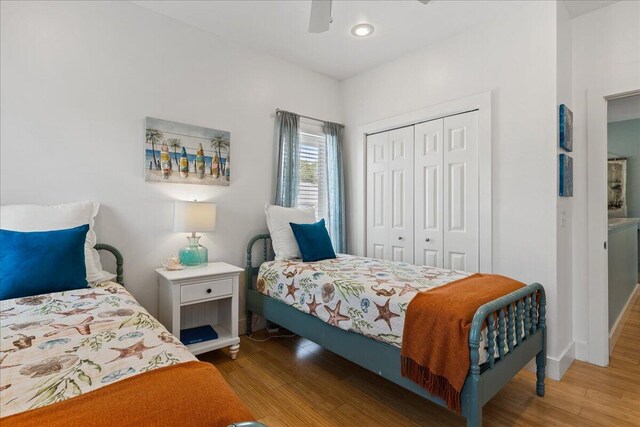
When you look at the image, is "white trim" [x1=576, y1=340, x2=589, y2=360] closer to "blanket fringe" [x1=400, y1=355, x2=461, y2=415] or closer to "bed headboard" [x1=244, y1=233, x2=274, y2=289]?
"blanket fringe" [x1=400, y1=355, x2=461, y2=415]

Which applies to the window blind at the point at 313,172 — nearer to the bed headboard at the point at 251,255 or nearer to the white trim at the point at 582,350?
the bed headboard at the point at 251,255

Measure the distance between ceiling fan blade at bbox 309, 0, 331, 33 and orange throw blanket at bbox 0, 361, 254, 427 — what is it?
1959mm

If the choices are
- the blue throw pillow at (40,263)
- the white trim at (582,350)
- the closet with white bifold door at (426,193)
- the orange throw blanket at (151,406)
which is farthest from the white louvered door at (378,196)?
the orange throw blanket at (151,406)

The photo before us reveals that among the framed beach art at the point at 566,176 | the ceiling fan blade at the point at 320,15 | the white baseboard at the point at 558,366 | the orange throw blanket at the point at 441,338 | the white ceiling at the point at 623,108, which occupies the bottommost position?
the white baseboard at the point at 558,366

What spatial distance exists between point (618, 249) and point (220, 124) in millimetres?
4100

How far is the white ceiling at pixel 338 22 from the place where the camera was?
2600 millimetres

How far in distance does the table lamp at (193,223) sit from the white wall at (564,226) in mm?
2691

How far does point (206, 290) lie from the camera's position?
2.54 m

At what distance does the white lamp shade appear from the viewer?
2.61m

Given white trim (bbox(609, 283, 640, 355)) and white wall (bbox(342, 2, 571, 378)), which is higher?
white wall (bbox(342, 2, 571, 378))

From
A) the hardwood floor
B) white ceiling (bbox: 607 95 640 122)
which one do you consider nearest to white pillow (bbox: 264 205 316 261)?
the hardwood floor

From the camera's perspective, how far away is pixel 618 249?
3273 millimetres

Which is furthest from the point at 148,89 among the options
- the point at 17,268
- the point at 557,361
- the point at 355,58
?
the point at 557,361

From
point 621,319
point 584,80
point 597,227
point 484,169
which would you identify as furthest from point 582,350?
point 584,80
